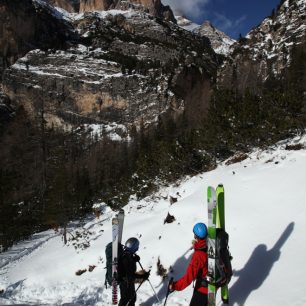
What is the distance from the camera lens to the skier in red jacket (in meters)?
6.05

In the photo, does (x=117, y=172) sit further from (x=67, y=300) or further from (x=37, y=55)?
(x=37, y=55)

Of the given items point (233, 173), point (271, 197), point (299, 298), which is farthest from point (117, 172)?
point (299, 298)

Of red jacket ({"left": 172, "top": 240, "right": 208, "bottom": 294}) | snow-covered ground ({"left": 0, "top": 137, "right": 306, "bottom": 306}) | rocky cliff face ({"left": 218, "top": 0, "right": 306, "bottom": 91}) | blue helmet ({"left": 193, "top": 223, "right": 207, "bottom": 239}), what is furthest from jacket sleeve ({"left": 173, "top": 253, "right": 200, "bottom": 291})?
rocky cliff face ({"left": 218, "top": 0, "right": 306, "bottom": 91})

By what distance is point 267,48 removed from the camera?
8881 centimetres

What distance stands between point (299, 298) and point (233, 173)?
9.61 meters

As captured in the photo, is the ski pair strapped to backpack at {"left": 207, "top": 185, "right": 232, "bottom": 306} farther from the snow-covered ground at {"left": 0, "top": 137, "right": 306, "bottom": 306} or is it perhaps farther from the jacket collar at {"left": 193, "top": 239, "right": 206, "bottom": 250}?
the snow-covered ground at {"left": 0, "top": 137, "right": 306, "bottom": 306}

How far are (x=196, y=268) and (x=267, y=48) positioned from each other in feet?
299

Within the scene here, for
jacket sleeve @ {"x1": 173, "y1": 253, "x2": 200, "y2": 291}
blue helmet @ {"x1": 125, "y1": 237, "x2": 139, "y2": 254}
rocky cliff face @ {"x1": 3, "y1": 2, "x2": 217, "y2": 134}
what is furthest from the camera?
rocky cliff face @ {"x1": 3, "y1": 2, "x2": 217, "y2": 134}

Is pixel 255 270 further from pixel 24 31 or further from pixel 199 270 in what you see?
pixel 24 31

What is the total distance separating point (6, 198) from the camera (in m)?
24.5

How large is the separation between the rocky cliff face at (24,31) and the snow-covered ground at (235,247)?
12939 centimetres

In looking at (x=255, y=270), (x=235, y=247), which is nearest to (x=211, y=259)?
(x=255, y=270)

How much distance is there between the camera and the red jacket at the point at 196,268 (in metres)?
6.03

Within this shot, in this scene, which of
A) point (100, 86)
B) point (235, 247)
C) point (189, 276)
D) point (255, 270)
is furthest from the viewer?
point (100, 86)
